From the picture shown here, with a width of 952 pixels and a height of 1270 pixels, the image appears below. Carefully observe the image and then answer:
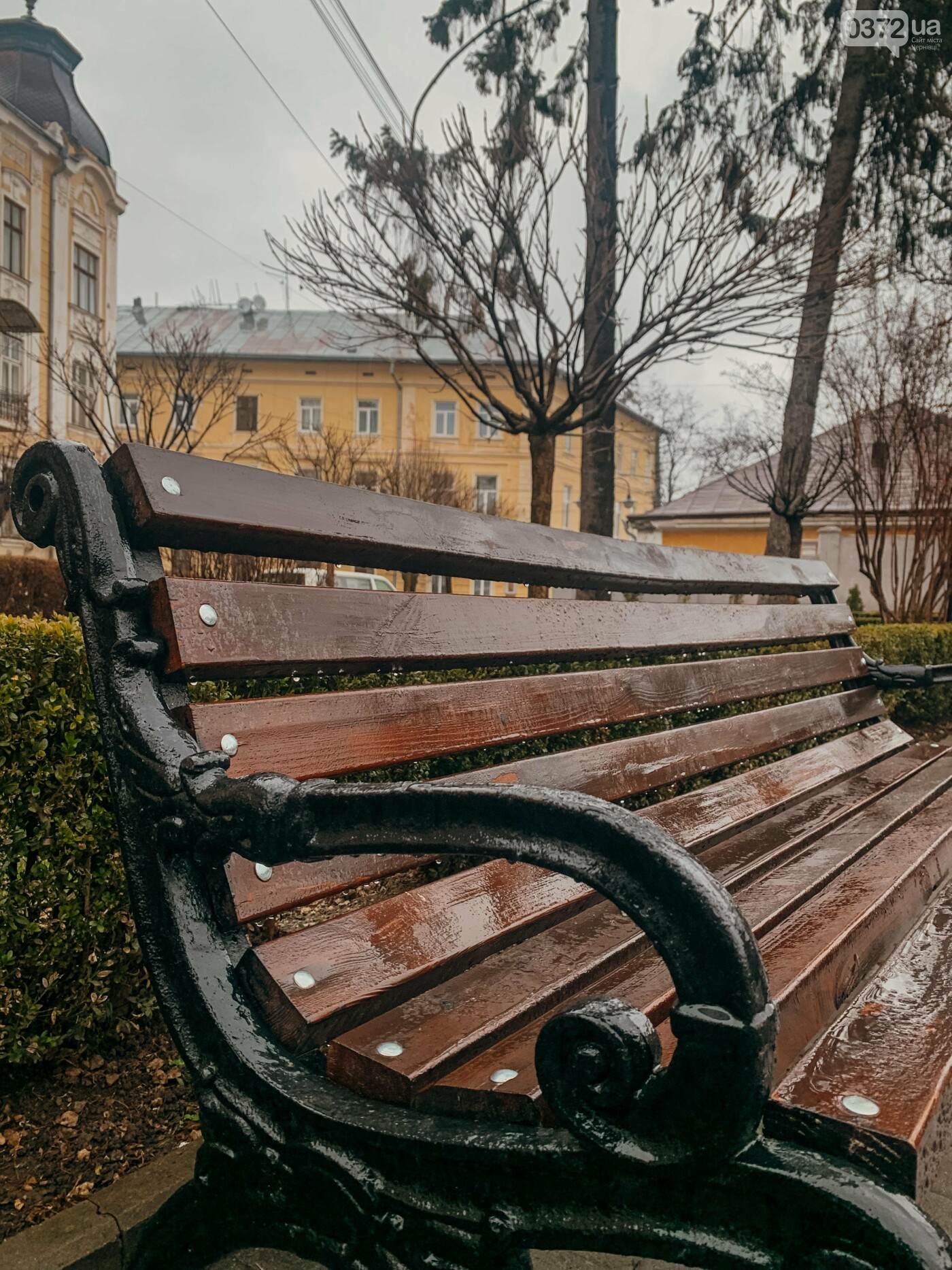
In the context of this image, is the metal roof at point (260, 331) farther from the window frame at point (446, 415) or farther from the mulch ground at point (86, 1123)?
the mulch ground at point (86, 1123)

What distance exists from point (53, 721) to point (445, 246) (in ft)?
18.3

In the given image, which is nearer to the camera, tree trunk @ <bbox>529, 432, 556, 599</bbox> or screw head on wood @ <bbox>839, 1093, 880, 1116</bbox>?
screw head on wood @ <bbox>839, 1093, 880, 1116</bbox>

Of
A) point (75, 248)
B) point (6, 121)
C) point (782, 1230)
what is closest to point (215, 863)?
point (782, 1230)

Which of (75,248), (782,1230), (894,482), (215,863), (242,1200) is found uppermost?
(75,248)

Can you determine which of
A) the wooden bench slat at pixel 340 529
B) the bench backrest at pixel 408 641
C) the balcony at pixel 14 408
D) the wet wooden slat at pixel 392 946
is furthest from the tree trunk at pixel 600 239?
the balcony at pixel 14 408

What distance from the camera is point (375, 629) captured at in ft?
4.57

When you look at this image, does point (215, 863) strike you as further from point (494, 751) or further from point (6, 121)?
point (6, 121)

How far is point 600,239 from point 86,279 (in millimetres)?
24193

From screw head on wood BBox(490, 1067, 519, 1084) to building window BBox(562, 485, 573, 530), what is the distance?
4363 cm

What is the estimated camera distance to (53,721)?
1.93 metres

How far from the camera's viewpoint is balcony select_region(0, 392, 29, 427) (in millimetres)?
15766

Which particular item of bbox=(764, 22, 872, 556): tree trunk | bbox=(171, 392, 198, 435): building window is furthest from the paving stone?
bbox=(171, 392, 198, 435): building window

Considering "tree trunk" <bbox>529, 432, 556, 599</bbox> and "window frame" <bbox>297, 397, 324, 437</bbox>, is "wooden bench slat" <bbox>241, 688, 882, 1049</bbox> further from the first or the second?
"window frame" <bbox>297, 397, 324, 437</bbox>

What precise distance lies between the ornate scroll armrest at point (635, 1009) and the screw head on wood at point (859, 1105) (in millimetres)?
114
